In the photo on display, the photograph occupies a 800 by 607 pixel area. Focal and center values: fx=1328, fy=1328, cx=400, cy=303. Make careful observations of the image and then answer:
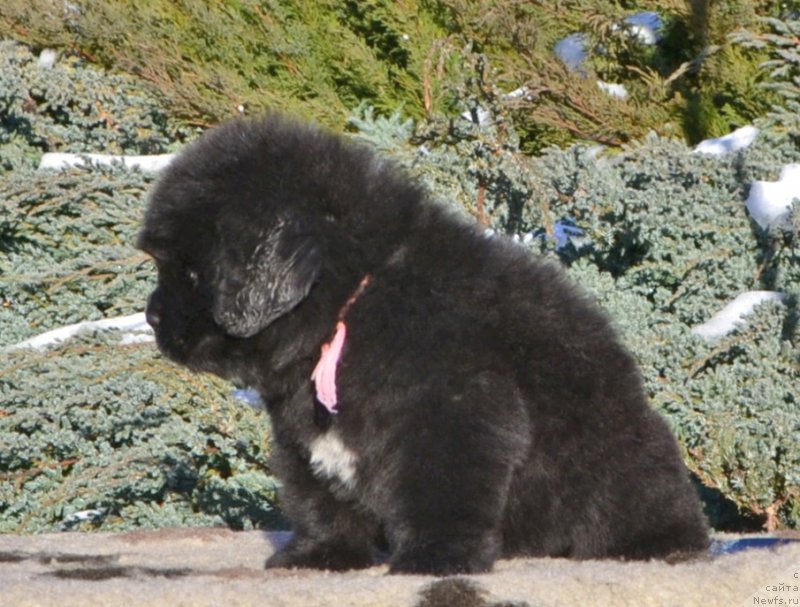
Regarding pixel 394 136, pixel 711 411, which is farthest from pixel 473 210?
pixel 711 411

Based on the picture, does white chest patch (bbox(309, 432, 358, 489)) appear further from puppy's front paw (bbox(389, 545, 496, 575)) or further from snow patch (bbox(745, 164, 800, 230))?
snow patch (bbox(745, 164, 800, 230))

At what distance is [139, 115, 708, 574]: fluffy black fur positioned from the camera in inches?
101

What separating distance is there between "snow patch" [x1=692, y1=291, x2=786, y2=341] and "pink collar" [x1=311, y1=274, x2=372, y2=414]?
200 centimetres

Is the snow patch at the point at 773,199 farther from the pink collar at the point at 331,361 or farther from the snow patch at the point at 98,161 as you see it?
the snow patch at the point at 98,161

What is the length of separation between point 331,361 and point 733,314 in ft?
7.15

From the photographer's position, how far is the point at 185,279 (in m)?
2.81

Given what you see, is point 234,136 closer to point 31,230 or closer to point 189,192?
point 189,192

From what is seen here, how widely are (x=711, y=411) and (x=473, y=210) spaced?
3.87ft

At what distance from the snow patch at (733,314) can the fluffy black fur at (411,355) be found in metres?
1.58

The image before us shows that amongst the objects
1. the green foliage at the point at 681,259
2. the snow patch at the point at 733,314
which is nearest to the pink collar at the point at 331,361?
the green foliage at the point at 681,259

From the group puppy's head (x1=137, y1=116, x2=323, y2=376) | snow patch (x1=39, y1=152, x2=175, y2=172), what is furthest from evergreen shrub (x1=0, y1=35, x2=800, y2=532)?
puppy's head (x1=137, y1=116, x2=323, y2=376)

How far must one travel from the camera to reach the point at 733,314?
14.5ft

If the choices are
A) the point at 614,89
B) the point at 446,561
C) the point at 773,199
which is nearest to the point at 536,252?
the point at 773,199

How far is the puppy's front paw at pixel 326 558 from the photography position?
292 cm
